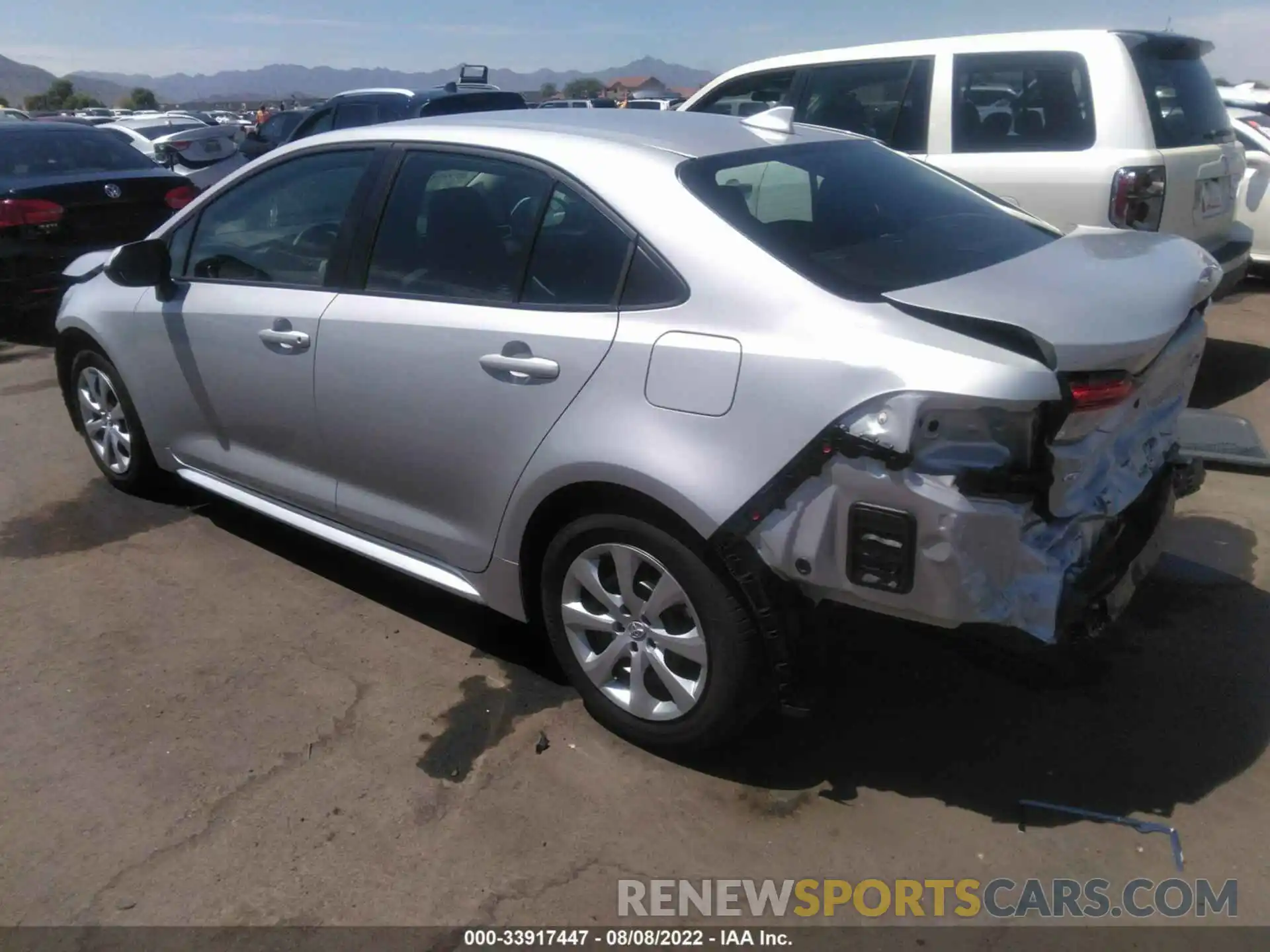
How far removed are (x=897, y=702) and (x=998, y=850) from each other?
2.18 ft

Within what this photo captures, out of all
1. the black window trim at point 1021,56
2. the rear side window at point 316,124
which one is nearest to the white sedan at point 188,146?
the rear side window at point 316,124

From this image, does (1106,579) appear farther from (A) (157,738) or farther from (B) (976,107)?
(B) (976,107)

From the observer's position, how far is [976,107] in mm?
6078

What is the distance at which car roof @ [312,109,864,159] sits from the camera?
10.3 feet

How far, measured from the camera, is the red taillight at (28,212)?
7.45 m

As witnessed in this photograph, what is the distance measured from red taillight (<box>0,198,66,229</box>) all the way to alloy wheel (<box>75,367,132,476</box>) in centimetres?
333

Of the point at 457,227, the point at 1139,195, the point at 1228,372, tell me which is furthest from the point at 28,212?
the point at 1228,372

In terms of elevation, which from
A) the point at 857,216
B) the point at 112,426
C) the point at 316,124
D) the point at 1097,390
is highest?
the point at 857,216

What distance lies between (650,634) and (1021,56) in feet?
14.8

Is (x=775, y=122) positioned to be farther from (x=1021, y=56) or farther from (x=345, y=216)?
(x=1021, y=56)

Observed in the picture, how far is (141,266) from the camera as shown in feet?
13.5

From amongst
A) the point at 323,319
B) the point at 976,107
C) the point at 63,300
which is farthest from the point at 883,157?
the point at 63,300

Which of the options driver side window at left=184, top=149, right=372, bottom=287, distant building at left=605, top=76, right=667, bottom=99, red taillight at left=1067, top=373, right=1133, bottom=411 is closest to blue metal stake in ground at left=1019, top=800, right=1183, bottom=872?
red taillight at left=1067, top=373, right=1133, bottom=411

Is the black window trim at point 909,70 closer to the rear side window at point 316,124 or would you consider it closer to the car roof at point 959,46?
the car roof at point 959,46
